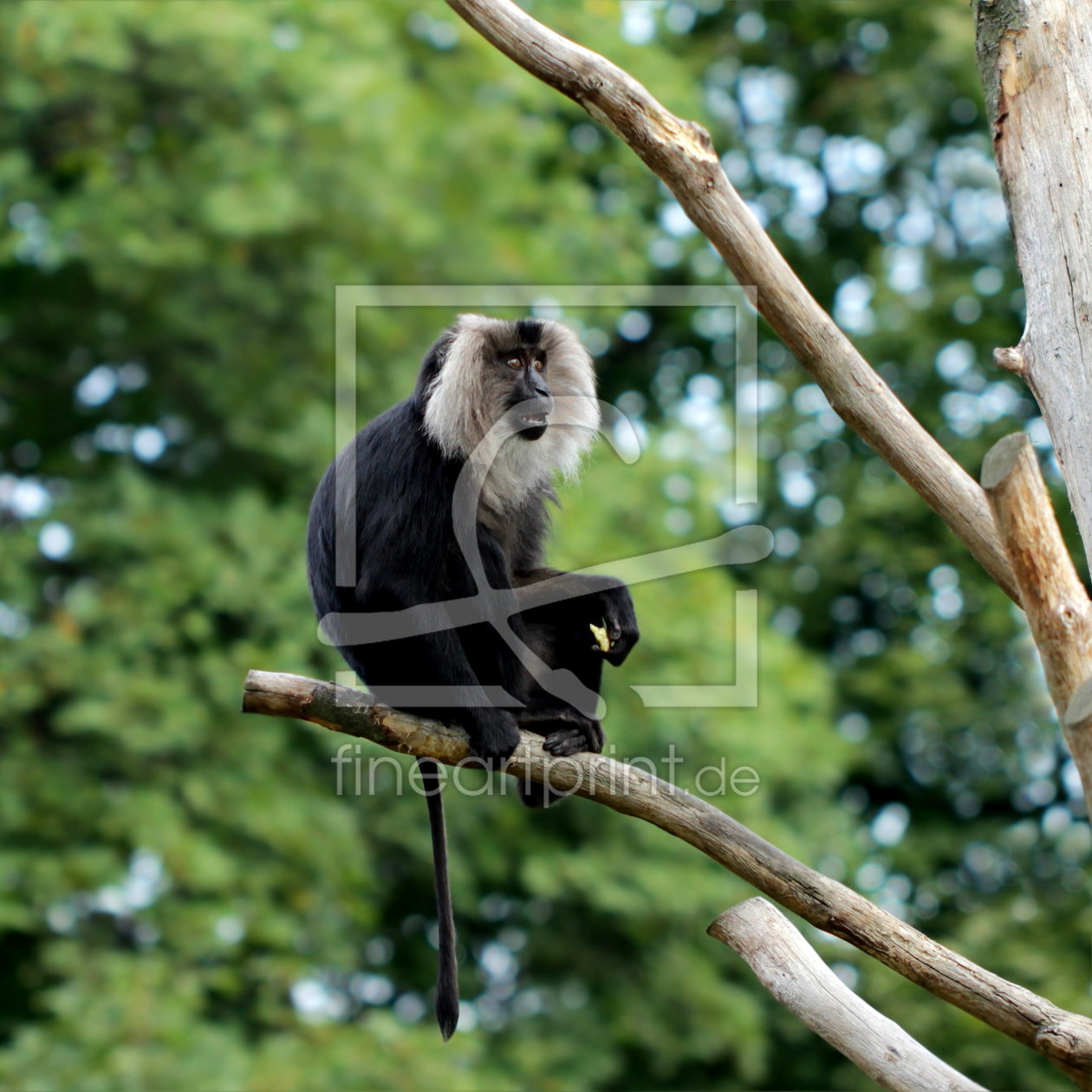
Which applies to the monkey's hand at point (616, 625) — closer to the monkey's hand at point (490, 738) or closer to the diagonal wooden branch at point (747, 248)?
the monkey's hand at point (490, 738)

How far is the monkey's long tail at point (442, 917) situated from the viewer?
134 inches

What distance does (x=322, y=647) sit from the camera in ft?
22.8

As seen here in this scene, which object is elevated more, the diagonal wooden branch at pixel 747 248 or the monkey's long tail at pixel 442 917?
the diagonal wooden branch at pixel 747 248

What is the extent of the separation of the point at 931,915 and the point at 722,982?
1.94 metres

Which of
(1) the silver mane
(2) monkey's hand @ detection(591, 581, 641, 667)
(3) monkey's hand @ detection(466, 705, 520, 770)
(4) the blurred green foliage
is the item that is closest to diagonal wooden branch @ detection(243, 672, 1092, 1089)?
(3) monkey's hand @ detection(466, 705, 520, 770)

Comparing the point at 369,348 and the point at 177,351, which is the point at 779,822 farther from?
the point at 177,351

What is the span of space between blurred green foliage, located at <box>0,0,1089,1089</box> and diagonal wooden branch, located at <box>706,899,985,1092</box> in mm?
3936

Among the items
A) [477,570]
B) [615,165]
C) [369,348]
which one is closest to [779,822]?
[369,348]

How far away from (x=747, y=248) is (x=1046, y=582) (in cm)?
111

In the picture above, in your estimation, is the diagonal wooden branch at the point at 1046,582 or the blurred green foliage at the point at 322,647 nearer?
the diagonal wooden branch at the point at 1046,582

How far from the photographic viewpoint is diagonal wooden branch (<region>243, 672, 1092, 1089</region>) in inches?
103

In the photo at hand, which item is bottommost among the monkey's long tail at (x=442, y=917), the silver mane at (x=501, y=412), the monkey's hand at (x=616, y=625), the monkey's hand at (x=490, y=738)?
the monkey's long tail at (x=442, y=917)

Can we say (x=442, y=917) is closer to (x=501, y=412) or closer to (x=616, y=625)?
(x=616, y=625)

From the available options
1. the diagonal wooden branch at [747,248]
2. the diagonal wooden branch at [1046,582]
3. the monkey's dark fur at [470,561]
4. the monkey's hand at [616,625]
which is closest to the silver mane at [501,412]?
the monkey's dark fur at [470,561]
